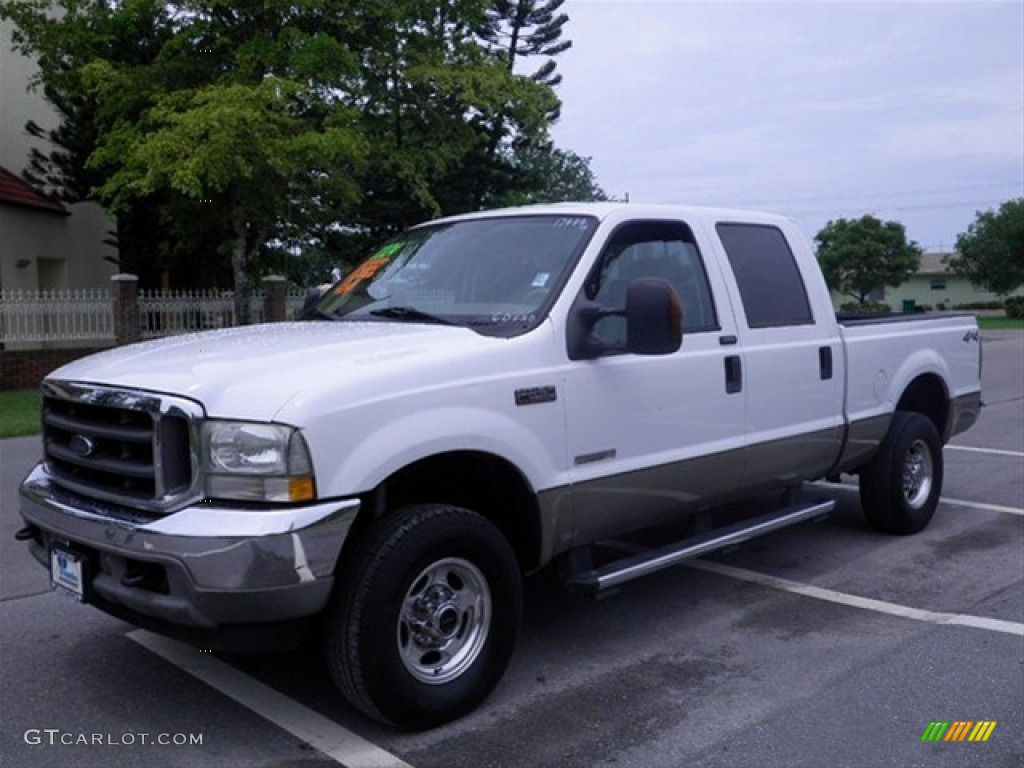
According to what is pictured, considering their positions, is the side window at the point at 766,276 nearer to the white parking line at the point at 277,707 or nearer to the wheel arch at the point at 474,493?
the wheel arch at the point at 474,493

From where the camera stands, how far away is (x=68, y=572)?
386cm

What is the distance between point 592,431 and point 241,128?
13.6m

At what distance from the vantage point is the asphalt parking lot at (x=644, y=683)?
3754 mm

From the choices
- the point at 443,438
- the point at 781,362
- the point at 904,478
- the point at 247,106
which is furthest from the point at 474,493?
the point at 247,106

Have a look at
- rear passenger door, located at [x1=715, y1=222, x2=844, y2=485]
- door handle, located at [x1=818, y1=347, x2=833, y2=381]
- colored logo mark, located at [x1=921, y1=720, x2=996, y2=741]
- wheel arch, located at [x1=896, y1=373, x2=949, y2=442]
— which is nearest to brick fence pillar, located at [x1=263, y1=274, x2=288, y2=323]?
wheel arch, located at [x1=896, y1=373, x2=949, y2=442]

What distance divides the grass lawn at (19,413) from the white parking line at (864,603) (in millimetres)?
10025

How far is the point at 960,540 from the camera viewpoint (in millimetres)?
6875

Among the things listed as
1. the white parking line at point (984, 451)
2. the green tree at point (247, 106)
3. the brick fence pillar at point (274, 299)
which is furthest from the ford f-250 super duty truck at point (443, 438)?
the brick fence pillar at point (274, 299)

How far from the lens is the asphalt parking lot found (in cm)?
375

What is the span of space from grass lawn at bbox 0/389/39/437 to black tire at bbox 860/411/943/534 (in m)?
10.5

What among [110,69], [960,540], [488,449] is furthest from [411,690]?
[110,69]

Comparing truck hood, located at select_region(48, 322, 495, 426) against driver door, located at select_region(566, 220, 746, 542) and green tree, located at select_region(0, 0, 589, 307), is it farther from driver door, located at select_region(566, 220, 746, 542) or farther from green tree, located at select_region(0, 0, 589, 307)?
green tree, located at select_region(0, 0, 589, 307)

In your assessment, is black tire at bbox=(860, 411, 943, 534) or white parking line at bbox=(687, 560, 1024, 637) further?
black tire at bbox=(860, 411, 943, 534)

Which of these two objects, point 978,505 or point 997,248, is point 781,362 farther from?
point 997,248
